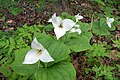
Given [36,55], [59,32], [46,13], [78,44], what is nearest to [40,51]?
[36,55]

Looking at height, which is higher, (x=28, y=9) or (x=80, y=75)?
(x=28, y=9)

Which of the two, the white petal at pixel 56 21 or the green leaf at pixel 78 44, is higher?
the white petal at pixel 56 21

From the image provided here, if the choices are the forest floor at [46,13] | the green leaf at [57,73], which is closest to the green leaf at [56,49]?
the green leaf at [57,73]

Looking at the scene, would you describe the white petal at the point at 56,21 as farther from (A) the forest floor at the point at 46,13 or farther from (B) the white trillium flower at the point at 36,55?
(A) the forest floor at the point at 46,13

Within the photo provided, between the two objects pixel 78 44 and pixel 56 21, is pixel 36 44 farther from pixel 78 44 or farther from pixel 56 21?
pixel 78 44

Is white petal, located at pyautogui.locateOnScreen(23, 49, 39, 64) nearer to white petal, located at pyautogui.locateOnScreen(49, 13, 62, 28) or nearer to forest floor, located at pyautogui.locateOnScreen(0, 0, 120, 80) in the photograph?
white petal, located at pyautogui.locateOnScreen(49, 13, 62, 28)

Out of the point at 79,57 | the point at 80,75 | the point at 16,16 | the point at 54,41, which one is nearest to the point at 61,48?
the point at 54,41

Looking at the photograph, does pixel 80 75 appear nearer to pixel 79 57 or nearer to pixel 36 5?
pixel 79 57

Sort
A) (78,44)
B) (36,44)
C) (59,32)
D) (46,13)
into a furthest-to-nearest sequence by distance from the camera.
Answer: (46,13), (78,44), (59,32), (36,44)
